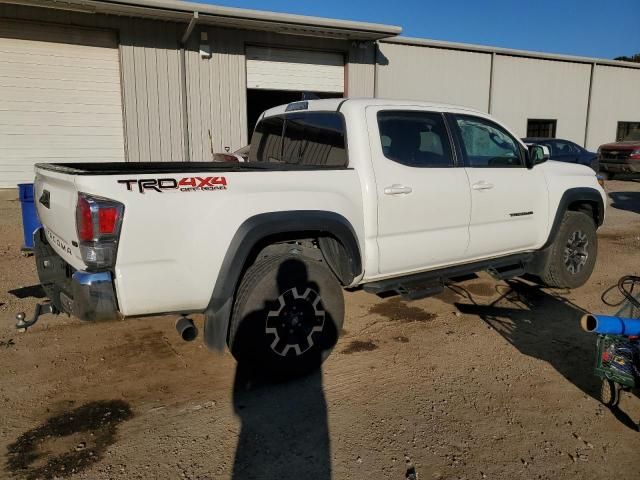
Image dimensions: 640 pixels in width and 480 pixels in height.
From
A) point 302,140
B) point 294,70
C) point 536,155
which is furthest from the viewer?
point 294,70

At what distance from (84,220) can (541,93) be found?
21.2 meters

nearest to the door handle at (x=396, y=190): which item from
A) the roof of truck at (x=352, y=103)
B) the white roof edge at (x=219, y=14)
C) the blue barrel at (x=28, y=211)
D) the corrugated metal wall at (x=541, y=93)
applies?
the roof of truck at (x=352, y=103)

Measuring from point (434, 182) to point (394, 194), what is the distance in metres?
0.48

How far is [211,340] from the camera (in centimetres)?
354

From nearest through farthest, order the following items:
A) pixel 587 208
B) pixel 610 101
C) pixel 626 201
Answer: pixel 587 208 < pixel 626 201 < pixel 610 101

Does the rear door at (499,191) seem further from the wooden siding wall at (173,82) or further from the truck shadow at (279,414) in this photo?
the wooden siding wall at (173,82)

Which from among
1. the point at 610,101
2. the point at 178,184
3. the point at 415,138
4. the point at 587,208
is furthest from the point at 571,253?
the point at 610,101

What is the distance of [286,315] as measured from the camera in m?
3.79

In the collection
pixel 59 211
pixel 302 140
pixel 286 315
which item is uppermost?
pixel 302 140

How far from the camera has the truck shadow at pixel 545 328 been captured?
406cm

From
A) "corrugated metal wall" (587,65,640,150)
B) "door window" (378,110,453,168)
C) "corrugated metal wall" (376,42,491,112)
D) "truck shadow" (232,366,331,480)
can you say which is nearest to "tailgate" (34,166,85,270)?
"truck shadow" (232,366,331,480)

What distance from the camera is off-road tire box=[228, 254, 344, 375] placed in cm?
363

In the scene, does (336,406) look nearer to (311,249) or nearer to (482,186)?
(311,249)

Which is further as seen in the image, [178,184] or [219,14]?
[219,14]
